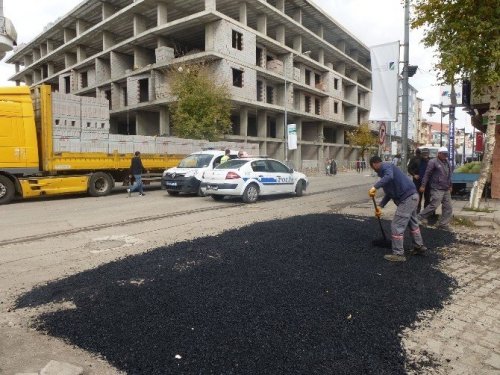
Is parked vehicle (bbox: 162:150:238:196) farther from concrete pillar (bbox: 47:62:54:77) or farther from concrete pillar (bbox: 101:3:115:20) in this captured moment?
concrete pillar (bbox: 47:62:54:77)

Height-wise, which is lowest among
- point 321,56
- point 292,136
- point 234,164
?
point 234,164

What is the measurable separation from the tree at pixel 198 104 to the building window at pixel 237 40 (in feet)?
15.9

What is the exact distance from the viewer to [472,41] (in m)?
9.03

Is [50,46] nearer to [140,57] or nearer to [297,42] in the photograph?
[140,57]

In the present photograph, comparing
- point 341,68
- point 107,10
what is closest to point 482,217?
point 107,10

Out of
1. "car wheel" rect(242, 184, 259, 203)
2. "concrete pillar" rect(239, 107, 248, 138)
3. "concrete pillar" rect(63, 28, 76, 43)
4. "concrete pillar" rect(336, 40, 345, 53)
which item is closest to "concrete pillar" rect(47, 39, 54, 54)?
"concrete pillar" rect(63, 28, 76, 43)

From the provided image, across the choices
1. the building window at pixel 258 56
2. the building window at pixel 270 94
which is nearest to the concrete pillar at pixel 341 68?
the building window at pixel 270 94

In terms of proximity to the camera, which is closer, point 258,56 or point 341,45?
point 258,56

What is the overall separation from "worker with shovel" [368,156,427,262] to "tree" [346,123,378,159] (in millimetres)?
46981

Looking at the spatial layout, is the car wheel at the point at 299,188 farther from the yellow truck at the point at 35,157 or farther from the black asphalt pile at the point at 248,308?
the black asphalt pile at the point at 248,308

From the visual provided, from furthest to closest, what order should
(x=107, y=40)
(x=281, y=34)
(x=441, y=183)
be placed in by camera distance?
(x=107, y=40) < (x=281, y=34) < (x=441, y=183)

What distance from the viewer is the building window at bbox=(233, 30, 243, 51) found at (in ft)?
100

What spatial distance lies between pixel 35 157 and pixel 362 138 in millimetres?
44695

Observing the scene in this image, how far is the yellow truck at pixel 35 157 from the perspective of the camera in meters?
12.6
